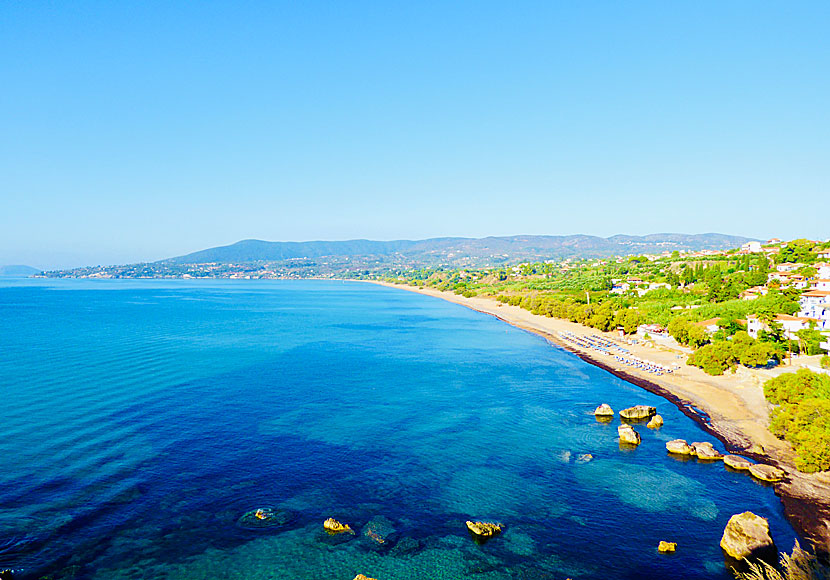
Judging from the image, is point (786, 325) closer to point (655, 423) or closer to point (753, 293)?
point (753, 293)

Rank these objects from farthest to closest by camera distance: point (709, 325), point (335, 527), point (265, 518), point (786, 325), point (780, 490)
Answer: point (709, 325)
point (786, 325)
point (780, 490)
point (265, 518)
point (335, 527)

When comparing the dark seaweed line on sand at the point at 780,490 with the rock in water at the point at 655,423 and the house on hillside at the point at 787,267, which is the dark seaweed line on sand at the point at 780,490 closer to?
the rock in water at the point at 655,423

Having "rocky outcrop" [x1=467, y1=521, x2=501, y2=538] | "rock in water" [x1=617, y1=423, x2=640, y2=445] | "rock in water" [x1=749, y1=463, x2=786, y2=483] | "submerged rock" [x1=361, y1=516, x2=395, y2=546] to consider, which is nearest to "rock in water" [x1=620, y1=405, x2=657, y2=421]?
"rock in water" [x1=617, y1=423, x2=640, y2=445]

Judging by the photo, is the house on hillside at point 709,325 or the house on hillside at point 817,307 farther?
the house on hillside at point 709,325

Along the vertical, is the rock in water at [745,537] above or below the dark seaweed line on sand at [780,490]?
above

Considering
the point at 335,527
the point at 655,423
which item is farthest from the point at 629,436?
the point at 335,527

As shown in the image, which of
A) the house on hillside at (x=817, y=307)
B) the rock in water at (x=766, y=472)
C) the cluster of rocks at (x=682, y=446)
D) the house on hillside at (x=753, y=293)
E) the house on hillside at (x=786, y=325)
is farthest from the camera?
the house on hillside at (x=753, y=293)

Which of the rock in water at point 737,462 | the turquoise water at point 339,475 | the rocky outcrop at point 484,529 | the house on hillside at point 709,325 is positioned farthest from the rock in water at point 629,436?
the house on hillside at point 709,325
